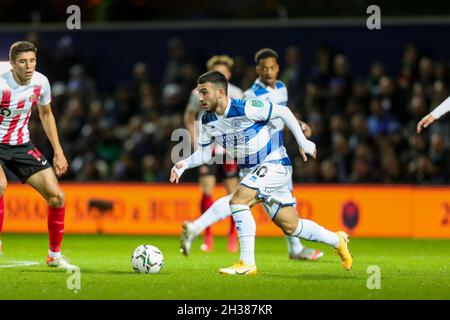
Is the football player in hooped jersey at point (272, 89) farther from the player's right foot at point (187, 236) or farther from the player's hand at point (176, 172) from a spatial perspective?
the player's hand at point (176, 172)

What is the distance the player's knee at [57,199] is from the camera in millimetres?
9242

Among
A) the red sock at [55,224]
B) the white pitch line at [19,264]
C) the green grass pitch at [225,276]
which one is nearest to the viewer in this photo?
the green grass pitch at [225,276]

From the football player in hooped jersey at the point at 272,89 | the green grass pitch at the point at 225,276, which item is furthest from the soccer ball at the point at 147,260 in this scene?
the football player in hooped jersey at the point at 272,89

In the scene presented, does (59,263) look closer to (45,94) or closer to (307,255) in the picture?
(45,94)

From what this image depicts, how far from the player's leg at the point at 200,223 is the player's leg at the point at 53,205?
1.13 metres

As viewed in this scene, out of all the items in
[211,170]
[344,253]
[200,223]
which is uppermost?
[211,170]

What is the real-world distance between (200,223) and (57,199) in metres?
1.46

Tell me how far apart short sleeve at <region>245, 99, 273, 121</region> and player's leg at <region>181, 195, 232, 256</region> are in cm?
144

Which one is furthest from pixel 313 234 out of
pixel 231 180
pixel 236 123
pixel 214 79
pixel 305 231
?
pixel 231 180

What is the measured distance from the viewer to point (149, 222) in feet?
53.6

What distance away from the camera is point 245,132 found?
894cm

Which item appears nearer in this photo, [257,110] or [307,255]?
[257,110]

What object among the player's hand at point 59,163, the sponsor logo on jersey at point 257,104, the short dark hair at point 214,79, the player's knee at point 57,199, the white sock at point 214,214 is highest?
the short dark hair at point 214,79

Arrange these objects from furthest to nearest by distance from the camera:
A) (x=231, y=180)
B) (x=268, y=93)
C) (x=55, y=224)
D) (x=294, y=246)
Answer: (x=231, y=180) → (x=294, y=246) → (x=268, y=93) → (x=55, y=224)
